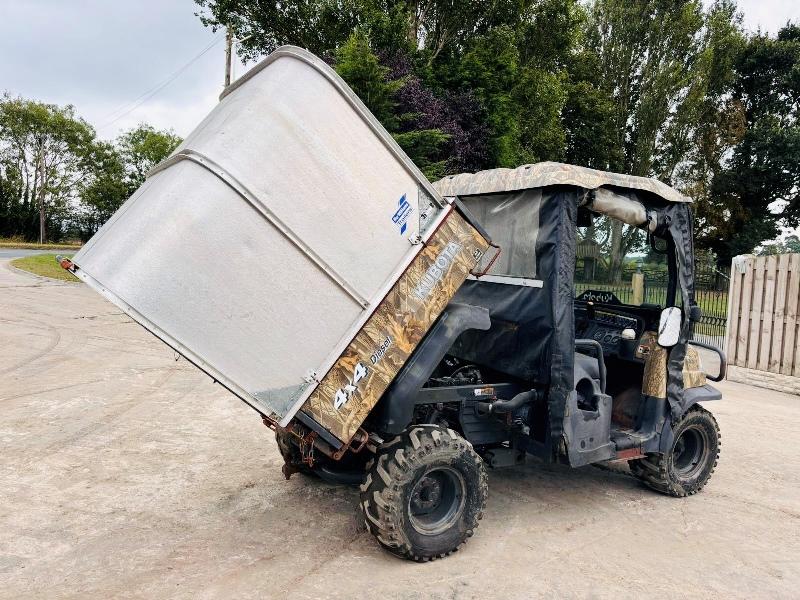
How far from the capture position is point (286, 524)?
418cm

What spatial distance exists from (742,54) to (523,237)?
2877 centimetres

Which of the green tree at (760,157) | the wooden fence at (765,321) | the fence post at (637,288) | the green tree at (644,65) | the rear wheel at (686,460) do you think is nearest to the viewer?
the rear wheel at (686,460)

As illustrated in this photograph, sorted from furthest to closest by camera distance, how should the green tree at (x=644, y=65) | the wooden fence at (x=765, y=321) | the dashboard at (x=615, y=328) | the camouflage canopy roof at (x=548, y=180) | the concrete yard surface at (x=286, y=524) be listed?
the green tree at (x=644, y=65) → the wooden fence at (x=765, y=321) → the dashboard at (x=615, y=328) → the camouflage canopy roof at (x=548, y=180) → the concrete yard surface at (x=286, y=524)

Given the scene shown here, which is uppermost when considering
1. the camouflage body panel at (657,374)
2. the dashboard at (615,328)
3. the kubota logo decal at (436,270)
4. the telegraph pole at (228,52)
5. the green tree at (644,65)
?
the green tree at (644,65)

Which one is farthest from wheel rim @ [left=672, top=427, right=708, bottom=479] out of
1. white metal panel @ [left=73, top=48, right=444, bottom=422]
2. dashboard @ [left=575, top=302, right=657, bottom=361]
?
white metal panel @ [left=73, top=48, right=444, bottom=422]

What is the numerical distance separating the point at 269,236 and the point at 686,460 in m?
4.23

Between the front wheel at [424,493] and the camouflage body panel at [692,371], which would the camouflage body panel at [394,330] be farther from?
the camouflage body panel at [692,371]

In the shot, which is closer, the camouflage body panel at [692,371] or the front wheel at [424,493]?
the front wheel at [424,493]

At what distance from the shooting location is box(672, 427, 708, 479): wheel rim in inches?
200

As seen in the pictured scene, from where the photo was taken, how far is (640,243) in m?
5.05

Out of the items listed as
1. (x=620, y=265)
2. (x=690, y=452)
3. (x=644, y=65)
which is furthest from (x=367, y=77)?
(x=644, y=65)

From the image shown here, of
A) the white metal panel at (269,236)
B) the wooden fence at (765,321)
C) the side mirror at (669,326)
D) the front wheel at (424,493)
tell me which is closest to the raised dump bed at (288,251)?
the white metal panel at (269,236)

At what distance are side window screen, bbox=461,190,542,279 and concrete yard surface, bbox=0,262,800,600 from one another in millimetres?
1899

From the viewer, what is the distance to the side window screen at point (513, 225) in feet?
14.0
